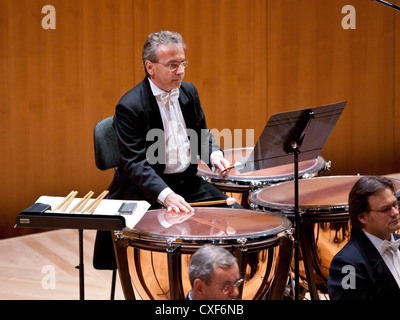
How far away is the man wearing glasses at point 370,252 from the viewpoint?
8.02ft

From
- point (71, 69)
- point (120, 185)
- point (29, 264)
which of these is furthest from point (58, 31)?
point (120, 185)

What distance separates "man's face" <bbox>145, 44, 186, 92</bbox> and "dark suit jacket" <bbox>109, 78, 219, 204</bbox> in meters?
0.08

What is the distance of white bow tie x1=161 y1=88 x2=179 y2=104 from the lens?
3467 mm

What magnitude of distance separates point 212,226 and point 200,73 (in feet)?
9.89

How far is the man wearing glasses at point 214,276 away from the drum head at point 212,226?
0.47m

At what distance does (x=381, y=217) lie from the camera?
258 cm

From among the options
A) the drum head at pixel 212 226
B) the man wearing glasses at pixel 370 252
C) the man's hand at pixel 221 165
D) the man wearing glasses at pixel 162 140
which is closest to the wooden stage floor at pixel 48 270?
the man wearing glasses at pixel 162 140

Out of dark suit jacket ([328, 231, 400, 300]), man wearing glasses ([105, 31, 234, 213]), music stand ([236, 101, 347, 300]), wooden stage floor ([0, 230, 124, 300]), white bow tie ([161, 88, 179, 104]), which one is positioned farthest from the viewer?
wooden stage floor ([0, 230, 124, 300])

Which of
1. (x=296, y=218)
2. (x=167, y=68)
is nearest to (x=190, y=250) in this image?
(x=296, y=218)

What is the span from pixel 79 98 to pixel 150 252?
2.71m

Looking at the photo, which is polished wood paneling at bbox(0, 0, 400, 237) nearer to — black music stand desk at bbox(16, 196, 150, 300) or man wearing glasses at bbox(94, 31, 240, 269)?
man wearing glasses at bbox(94, 31, 240, 269)

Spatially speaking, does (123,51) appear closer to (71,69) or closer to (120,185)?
(71,69)

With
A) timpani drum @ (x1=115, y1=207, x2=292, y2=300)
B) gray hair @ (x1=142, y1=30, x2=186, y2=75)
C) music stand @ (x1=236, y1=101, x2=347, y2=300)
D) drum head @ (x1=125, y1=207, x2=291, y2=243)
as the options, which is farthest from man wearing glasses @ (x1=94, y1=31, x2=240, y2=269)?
music stand @ (x1=236, y1=101, x2=347, y2=300)

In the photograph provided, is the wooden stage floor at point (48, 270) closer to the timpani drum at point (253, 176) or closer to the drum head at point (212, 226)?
the timpani drum at point (253, 176)
